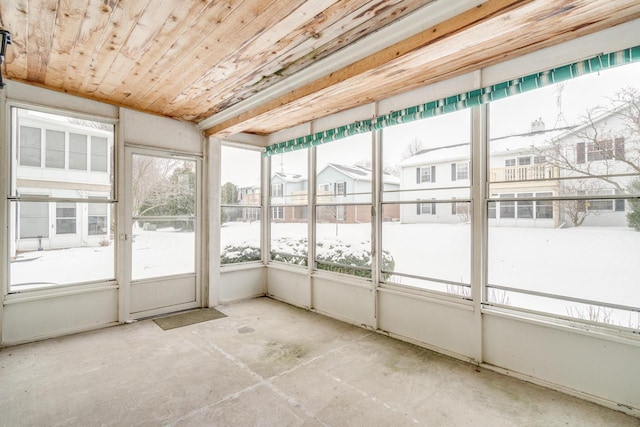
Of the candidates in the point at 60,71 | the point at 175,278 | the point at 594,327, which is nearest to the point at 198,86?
the point at 60,71

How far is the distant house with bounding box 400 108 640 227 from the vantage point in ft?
7.21

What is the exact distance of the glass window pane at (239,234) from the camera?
4.63 meters

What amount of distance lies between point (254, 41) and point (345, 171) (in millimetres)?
2024

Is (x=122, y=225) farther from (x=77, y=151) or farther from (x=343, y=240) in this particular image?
(x=343, y=240)

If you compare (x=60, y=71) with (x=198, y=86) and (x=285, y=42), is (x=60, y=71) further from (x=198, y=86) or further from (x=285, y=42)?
(x=285, y=42)

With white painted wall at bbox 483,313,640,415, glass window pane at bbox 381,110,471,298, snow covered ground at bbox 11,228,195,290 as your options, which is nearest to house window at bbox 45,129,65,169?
snow covered ground at bbox 11,228,195,290

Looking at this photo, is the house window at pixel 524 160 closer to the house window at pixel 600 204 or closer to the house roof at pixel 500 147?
the house roof at pixel 500 147

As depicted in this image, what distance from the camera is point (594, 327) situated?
7.27ft

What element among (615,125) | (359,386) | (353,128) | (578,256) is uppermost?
(353,128)

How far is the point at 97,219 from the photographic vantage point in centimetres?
358

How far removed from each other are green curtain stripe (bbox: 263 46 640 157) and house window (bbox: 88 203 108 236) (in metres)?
2.59

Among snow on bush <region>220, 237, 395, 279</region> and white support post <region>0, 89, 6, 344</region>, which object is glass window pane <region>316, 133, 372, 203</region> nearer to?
snow on bush <region>220, 237, 395, 279</region>

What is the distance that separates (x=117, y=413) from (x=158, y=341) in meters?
1.18

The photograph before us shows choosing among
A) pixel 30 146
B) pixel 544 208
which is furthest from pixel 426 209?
pixel 30 146
